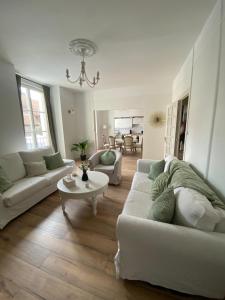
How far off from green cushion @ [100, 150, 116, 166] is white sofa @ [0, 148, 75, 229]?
2.66 feet

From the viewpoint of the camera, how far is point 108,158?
328 centimetres

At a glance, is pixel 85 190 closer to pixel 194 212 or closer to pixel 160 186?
pixel 160 186

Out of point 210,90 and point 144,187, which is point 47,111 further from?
point 210,90

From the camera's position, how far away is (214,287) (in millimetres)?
1040

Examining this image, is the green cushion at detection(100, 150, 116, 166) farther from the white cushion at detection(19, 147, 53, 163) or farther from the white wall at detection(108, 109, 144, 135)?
the white wall at detection(108, 109, 144, 135)

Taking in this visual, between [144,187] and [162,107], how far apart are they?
11.2 feet

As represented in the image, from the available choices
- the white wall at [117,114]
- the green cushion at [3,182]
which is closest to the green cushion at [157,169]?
the green cushion at [3,182]

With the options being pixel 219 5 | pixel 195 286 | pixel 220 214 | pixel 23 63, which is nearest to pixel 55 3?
pixel 219 5

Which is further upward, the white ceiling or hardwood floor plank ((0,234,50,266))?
the white ceiling

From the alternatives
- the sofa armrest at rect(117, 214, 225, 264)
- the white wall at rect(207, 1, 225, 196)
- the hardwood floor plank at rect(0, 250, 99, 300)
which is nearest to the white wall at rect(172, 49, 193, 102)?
the white wall at rect(207, 1, 225, 196)

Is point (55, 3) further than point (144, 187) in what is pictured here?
No

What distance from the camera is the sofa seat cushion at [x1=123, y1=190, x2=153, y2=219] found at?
1.55 meters

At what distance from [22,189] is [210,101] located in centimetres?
286

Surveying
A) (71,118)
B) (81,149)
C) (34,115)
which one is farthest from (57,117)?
(81,149)
